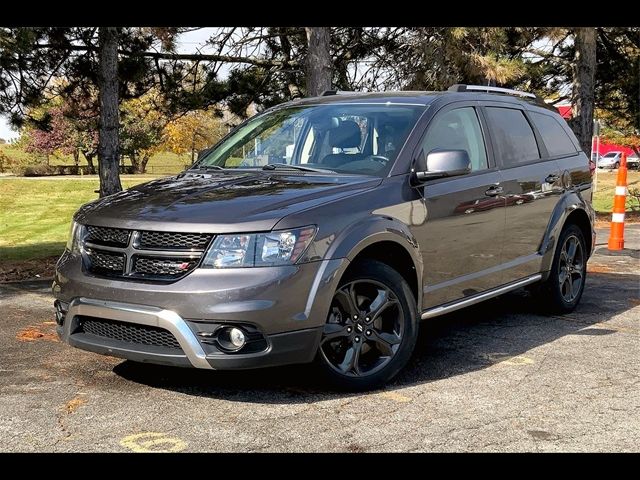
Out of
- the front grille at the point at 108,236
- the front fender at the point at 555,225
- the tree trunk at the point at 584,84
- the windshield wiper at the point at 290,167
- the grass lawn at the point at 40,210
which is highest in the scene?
the tree trunk at the point at 584,84

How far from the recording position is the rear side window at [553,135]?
6.91m

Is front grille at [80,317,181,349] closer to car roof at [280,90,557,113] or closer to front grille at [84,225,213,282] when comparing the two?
front grille at [84,225,213,282]

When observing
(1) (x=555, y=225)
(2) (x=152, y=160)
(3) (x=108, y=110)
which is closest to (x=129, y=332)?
(1) (x=555, y=225)

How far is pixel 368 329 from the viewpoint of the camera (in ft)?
15.7

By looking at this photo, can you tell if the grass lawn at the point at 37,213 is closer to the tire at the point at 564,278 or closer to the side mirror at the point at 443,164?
the tire at the point at 564,278

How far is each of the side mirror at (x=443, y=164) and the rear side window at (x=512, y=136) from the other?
1.07m

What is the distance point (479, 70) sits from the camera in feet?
52.7

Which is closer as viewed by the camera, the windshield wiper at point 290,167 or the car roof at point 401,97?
the windshield wiper at point 290,167

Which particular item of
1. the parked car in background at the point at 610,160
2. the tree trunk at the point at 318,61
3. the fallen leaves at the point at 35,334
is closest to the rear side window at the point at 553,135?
the fallen leaves at the point at 35,334

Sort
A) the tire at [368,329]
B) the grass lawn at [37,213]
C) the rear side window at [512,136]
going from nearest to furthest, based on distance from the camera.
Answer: the tire at [368,329] → the rear side window at [512,136] → the grass lawn at [37,213]

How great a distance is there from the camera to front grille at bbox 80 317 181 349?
14.3 feet
